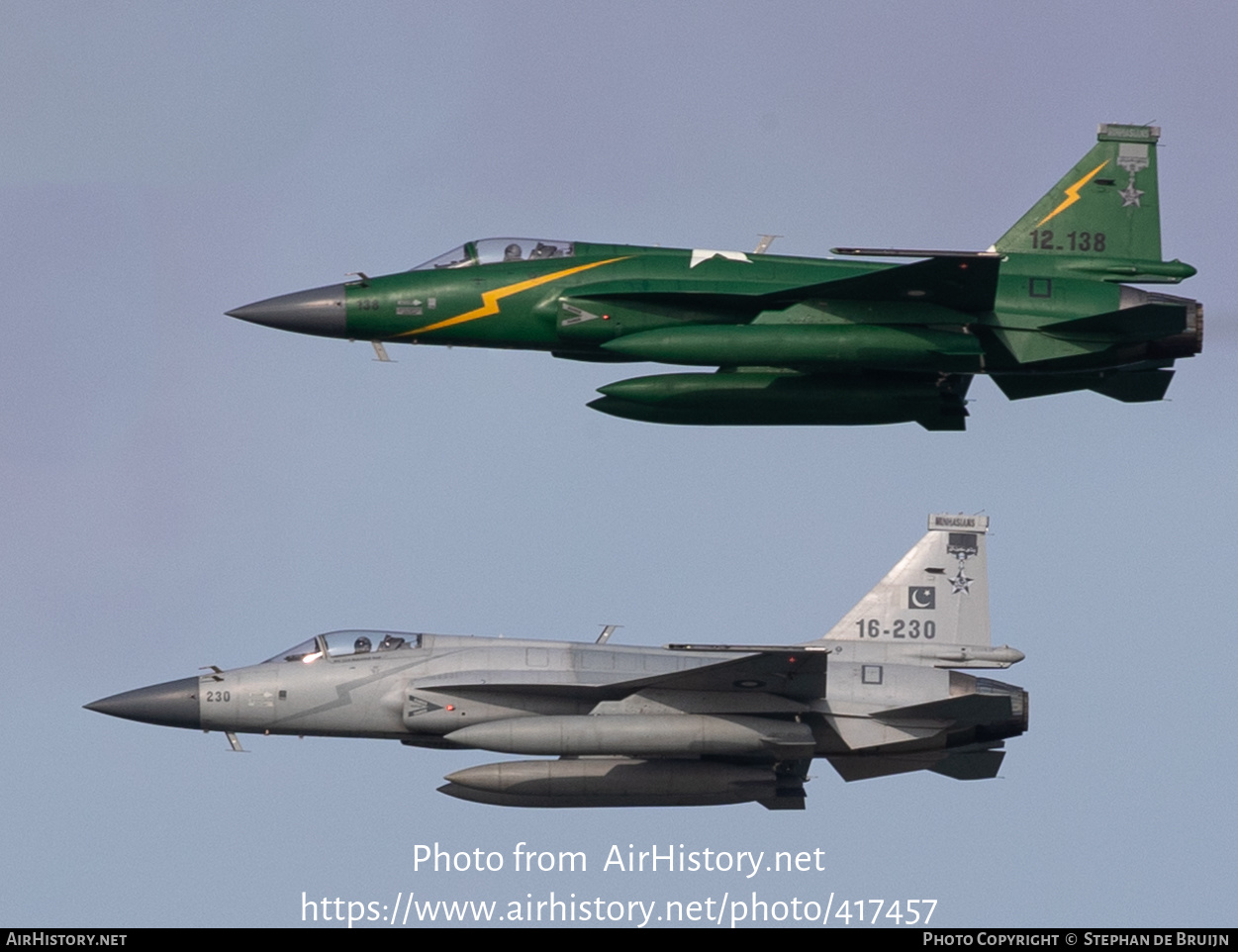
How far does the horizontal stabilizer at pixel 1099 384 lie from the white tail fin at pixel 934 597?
246 centimetres

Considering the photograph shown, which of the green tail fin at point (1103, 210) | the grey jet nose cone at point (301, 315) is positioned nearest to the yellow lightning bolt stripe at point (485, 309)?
the grey jet nose cone at point (301, 315)

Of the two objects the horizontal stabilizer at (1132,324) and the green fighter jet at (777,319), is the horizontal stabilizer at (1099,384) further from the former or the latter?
the horizontal stabilizer at (1132,324)

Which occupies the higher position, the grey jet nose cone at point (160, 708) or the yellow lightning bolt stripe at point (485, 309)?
the yellow lightning bolt stripe at point (485, 309)

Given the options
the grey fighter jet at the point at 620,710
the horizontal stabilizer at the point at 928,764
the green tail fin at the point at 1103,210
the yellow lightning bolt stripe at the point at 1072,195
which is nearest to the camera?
the grey fighter jet at the point at 620,710

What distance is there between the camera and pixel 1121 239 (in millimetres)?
30906

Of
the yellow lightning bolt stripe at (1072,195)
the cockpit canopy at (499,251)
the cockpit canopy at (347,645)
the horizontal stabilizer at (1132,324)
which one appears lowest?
the cockpit canopy at (347,645)

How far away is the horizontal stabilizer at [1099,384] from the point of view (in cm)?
3023

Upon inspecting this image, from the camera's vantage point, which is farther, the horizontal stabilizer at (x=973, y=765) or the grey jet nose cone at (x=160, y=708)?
the horizontal stabilizer at (x=973, y=765)

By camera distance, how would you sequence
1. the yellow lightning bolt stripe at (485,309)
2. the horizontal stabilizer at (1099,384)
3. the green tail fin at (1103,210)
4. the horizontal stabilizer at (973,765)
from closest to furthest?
the yellow lightning bolt stripe at (485,309), the horizontal stabilizer at (973,765), the horizontal stabilizer at (1099,384), the green tail fin at (1103,210)

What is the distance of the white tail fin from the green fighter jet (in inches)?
105

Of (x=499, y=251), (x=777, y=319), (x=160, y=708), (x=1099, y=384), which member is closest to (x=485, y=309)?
(x=499, y=251)
